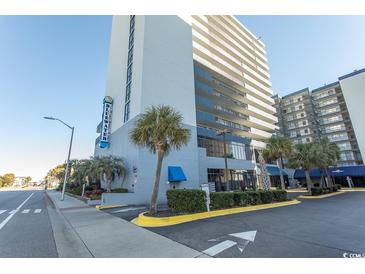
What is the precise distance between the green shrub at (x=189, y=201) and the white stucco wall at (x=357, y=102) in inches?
2100

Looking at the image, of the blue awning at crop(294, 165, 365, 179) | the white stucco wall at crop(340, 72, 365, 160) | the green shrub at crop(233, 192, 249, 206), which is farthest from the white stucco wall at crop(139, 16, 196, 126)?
the white stucco wall at crop(340, 72, 365, 160)

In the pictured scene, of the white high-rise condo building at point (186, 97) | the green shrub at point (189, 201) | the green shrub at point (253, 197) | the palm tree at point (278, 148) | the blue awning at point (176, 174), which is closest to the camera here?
the green shrub at point (189, 201)

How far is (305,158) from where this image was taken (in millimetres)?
25453

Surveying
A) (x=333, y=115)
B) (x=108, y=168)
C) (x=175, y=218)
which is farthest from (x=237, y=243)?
(x=333, y=115)

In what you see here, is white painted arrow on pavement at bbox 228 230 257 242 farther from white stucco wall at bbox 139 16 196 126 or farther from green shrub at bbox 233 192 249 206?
white stucco wall at bbox 139 16 196 126

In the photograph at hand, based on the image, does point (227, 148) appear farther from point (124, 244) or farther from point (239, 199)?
point (124, 244)

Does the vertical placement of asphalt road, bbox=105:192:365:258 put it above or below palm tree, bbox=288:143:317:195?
below

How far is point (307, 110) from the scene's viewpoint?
5775cm

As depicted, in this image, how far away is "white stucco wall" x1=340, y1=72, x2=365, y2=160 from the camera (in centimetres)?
4544

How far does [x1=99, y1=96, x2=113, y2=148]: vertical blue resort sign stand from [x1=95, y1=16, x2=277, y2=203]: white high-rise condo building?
0.15 metres

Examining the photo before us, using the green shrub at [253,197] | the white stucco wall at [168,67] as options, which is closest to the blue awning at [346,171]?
the white stucco wall at [168,67]

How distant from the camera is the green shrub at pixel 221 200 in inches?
512

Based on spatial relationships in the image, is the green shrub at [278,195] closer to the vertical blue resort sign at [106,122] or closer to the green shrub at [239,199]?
the green shrub at [239,199]

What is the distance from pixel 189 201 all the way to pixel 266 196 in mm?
8613
